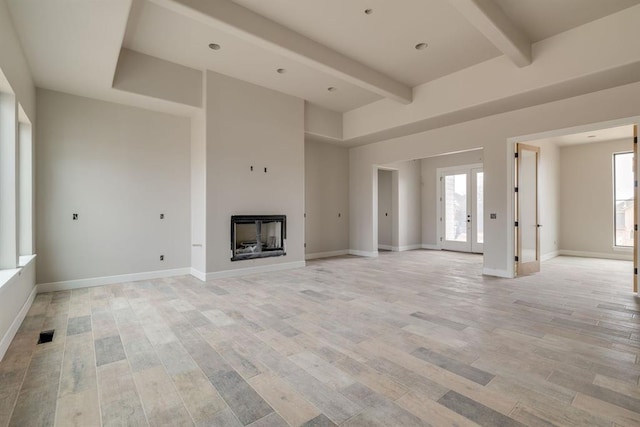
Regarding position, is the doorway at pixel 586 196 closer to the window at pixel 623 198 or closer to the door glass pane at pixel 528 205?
the window at pixel 623 198

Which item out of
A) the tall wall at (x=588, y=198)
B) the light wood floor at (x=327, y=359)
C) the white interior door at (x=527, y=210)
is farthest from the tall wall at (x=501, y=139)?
the tall wall at (x=588, y=198)

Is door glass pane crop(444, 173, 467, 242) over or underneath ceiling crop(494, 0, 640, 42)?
underneath

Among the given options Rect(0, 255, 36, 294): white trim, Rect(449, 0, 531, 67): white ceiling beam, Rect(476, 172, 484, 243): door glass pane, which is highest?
Rect(449, 0, 531, 67): white ceiling beam

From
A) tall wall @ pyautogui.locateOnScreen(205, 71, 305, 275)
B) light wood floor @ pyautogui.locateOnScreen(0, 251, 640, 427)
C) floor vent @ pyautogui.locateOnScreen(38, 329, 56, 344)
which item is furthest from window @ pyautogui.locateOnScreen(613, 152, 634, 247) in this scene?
floor vent @ pyautogui.locateOnScreen(38, 329, 56, 344)

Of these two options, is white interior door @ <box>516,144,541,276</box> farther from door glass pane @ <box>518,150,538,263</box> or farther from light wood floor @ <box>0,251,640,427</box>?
light wood floor @ <box>0,251,640,427</box>

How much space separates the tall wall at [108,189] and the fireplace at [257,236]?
3.13 feet

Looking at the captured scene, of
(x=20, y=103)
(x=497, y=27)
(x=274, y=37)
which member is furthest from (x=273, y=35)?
(x=20, y=103)

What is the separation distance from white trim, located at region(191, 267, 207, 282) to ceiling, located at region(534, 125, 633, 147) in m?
7.45

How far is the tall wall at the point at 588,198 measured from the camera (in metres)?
7.42

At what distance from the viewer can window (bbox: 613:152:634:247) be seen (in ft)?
23.6

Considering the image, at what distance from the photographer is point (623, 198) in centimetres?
730

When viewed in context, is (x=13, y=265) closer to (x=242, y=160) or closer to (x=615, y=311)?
(x=242, y=160)

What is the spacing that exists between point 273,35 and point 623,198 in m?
8.67

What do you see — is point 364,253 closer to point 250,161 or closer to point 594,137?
point 250,161
